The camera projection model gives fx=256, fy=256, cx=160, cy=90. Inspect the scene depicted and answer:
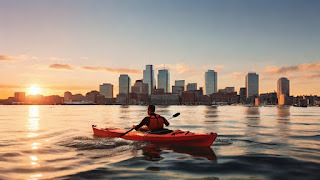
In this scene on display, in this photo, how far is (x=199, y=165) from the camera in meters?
9.57

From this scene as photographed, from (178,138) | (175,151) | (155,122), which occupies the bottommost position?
(175,151)

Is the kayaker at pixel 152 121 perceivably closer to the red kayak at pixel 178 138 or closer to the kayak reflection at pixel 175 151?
the red kayak at pixel 178 138

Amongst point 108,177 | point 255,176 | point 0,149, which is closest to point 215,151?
point 255,176

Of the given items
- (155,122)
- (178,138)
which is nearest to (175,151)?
(178,138)

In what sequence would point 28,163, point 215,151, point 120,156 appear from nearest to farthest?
1. point 28,163
2. point 120,156
3. point 215,151

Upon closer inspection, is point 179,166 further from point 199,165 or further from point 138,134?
→ point 138,134

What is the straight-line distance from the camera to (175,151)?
40.3 ft

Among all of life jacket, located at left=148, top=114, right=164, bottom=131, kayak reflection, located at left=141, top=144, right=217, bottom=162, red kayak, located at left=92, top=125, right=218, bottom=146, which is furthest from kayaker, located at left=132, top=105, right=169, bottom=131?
kayak reflection, located at left=141, top=144, right=217, bottom=162

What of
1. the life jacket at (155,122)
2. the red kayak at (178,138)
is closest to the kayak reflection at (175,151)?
the red kayak at (178,138)

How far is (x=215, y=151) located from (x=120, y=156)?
4.49 metres

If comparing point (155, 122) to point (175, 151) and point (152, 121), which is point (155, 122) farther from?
point (175, 151)

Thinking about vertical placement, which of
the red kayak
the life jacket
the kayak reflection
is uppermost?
the life jacket

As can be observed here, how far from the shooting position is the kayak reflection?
435 inches

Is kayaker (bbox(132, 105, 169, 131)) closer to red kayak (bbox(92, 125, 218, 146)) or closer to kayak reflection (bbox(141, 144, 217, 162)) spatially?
red kayak (bbox(92, 125, 218, 146))
